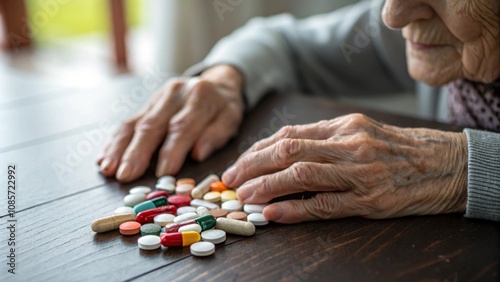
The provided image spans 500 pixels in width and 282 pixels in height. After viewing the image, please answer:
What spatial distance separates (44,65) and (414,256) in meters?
3.44

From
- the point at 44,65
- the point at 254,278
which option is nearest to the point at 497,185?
the point at 254,278

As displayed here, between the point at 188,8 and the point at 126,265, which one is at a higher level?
the point at 188,8

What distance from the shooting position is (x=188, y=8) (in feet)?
9.95

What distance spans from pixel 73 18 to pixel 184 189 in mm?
3397

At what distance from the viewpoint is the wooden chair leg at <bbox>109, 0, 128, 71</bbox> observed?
140 inches

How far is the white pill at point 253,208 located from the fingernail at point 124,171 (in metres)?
0.28

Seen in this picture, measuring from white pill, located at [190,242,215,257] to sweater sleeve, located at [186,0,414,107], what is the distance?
2.90ft

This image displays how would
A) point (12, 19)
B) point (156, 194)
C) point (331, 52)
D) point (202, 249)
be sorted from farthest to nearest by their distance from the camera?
point (12, 19), point (331, 52), point (156, 194), point (202, 249)

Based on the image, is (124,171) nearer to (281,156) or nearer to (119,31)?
(281,156)

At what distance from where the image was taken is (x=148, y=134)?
4.07ft

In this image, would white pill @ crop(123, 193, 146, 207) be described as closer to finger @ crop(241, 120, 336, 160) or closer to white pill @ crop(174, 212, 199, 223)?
white pill @ crop(174, 212, 199, 223)

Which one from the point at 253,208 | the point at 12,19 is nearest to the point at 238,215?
the point at 253,208

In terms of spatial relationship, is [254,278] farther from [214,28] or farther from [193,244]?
[214,28]

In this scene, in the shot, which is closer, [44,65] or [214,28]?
[214,28]
